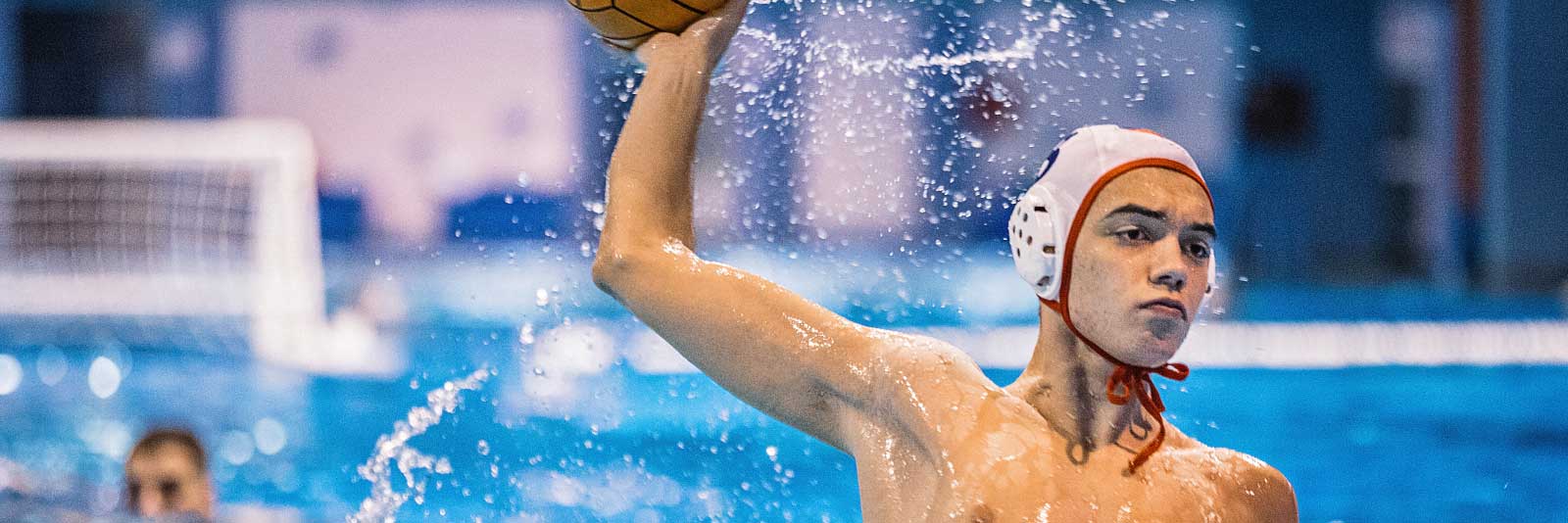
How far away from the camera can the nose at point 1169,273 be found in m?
1.43

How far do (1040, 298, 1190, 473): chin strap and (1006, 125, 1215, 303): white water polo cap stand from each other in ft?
0.15

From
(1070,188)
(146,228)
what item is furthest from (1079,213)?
(146,228)

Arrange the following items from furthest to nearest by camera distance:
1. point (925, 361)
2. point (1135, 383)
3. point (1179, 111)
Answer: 1. point (1179, 111)
2. point (925, 361)
3. point (1135, 383)

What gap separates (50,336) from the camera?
9797 mm

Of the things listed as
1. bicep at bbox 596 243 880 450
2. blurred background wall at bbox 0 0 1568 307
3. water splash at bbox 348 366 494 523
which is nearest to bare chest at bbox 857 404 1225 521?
bicep at bbox 596 243 880 450

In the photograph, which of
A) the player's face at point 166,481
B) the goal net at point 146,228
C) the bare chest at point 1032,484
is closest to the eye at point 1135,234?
the bare chest at point 1032,484

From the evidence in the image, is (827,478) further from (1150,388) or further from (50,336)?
(50,336)

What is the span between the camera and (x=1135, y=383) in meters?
1.54

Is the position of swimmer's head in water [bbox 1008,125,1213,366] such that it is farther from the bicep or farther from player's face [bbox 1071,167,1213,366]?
the bicep

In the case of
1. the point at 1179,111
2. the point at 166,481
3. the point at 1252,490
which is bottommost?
the point at 1179,111

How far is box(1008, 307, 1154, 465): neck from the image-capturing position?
5.14ft

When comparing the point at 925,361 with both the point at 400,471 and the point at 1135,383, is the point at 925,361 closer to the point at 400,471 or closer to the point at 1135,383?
the point at 1135,383

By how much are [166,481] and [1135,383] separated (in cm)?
299

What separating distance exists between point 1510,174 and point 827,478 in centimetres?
876
